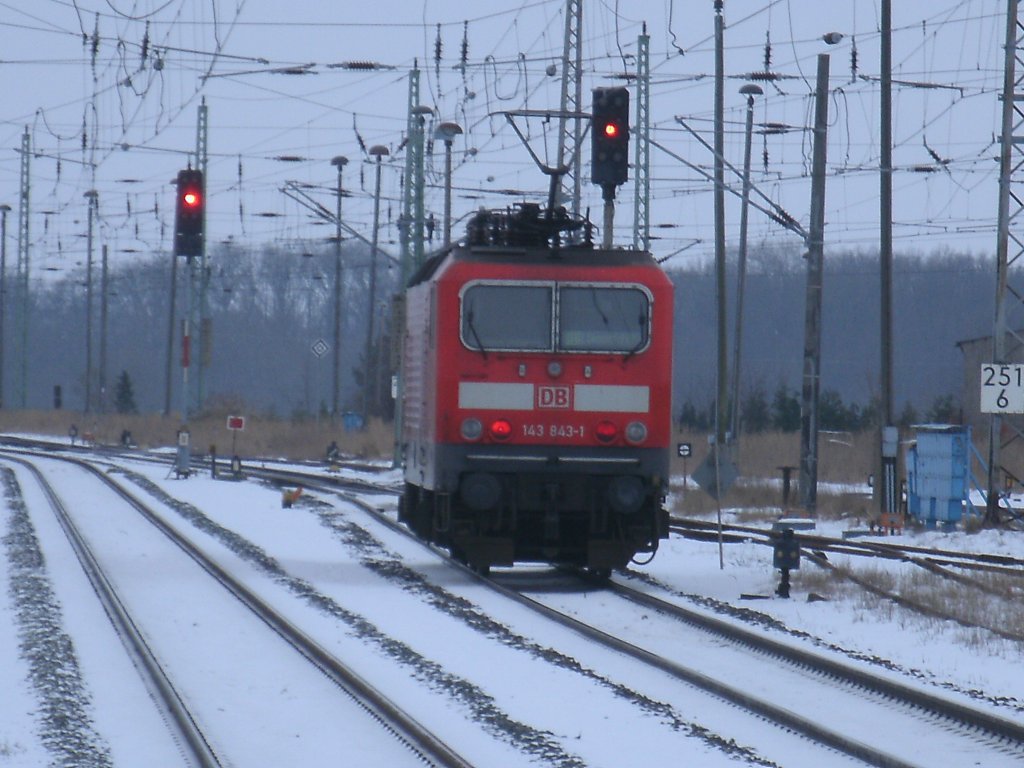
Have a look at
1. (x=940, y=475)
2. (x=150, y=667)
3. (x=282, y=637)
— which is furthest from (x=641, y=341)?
(x=940, y=475)

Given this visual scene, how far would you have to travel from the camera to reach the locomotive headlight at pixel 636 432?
49.1 feet

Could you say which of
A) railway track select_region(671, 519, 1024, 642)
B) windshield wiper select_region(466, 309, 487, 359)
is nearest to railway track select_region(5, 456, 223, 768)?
windshield wiper select_region(466, 309, 487, 359)

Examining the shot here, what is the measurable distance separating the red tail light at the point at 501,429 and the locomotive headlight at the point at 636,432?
3.80 ft

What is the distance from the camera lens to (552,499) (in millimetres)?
14883

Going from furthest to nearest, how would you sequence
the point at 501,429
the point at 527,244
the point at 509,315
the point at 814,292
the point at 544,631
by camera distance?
the point at 814,292 < the point at 527,244 < the point at 509,315 < the point at 501,429 < the point at 544,631

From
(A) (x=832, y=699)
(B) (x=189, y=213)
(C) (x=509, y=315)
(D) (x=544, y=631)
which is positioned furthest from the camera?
(B) (x=189, y=213)

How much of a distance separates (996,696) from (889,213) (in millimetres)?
17227

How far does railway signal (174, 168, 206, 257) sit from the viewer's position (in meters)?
25.7

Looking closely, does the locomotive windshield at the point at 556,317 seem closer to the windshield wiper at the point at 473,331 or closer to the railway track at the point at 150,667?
the windshield wiper at the point at 473,331

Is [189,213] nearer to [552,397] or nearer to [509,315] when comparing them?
[509,315]

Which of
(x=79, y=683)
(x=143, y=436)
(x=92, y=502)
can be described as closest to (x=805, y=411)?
(x=92, y=502)

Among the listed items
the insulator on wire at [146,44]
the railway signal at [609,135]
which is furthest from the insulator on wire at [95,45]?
the railway signal at [609,135]

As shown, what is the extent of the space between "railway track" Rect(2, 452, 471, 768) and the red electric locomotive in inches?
96.2

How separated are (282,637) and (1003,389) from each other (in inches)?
A: 489
